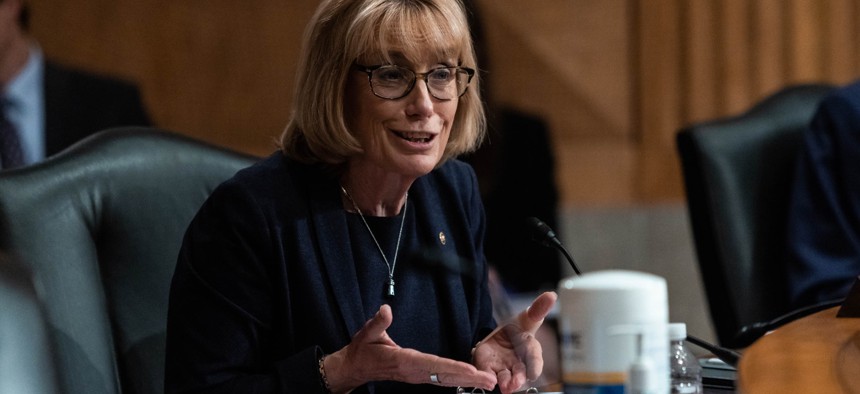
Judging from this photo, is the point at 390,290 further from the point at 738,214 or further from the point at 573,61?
the point at 573,61

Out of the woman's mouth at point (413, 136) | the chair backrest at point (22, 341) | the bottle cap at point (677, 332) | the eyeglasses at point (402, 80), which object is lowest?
the bottle cap at point (677, 332)

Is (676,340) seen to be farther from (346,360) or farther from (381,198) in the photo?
(381,198)

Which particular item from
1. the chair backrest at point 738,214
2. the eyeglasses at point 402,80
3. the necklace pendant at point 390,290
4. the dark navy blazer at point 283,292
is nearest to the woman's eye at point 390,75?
the eyeglasses at point 402,80

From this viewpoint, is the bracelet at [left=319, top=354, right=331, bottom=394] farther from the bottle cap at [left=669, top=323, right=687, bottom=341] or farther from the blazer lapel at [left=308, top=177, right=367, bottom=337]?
the bottle cap at [left=669, top=323, right=687, bottom=341]

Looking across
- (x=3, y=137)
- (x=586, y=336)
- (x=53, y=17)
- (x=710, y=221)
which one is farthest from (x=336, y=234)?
(x=53, y=17)

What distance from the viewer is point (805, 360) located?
1578mm

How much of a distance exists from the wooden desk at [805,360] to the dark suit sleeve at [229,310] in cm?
63

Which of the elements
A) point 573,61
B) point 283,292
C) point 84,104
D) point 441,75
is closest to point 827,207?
point 441,75

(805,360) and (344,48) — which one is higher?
(344,48)

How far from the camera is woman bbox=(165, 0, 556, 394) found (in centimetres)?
188

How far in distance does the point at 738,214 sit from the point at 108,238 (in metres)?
1.35

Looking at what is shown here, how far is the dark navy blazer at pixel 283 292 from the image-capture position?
6.18ft

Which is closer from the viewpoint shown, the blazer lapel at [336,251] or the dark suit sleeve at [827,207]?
the blazer lapel at [336,251]

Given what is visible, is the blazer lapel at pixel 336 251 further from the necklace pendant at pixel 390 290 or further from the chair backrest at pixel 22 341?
the chair backrest at pixel 22 341
